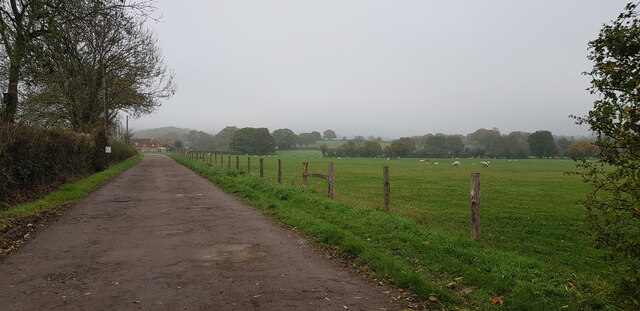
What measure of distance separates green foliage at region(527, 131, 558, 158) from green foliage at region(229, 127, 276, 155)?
87.2 m

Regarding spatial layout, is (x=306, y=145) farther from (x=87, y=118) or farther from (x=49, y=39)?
(x=49, y=39)

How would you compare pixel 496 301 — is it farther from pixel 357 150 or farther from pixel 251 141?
pixel 357 150

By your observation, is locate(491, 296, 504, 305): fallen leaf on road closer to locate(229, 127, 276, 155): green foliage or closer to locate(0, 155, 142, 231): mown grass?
locate(0, 155, 142, 231): mown grass

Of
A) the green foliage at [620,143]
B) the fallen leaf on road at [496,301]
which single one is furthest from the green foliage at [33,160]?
the green foliage at [620,143]

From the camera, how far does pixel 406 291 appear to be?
5.05 meters

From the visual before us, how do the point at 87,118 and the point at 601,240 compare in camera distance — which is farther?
the point at 87,118

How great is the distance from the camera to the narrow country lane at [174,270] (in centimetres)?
453

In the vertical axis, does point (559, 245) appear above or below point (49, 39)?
below

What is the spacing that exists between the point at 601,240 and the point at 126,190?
52.8 ft

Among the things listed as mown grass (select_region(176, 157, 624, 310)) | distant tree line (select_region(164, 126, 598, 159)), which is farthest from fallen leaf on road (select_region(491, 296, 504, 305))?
distant tree line (select_region(164, 126, 598, 159))

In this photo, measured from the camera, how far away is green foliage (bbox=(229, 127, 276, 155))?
132500mm

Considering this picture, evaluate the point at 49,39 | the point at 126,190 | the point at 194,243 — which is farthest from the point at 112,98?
the point at 194,243

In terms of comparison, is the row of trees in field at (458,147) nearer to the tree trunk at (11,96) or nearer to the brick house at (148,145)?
the brick house at (148,145)

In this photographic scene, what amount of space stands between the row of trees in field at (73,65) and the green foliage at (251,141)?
97463 millimetres
